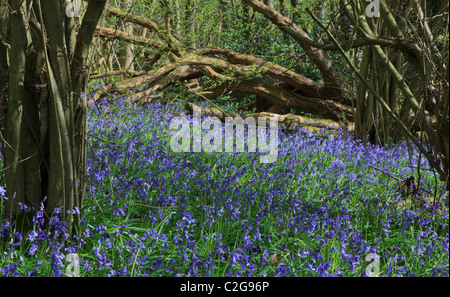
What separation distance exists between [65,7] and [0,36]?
0.49m

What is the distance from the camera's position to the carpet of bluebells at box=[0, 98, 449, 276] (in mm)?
2623

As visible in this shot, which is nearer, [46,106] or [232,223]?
[46,106]

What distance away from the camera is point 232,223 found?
3.45m

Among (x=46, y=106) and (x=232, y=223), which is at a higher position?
(x=46, y=106)

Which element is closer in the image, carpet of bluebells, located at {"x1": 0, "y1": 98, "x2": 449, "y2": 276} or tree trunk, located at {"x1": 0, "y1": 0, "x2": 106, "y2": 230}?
carpet of bluebells, located at {"x1": 0, "y1": 98, "x2": 449, "y2": 276}

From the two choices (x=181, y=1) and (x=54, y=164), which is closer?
(x=54, y=164)

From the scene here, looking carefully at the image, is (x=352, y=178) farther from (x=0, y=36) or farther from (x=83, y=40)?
(x=0, y=36)

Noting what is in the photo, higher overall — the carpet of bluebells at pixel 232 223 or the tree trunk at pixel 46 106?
the tree trunk at pixel 46 106

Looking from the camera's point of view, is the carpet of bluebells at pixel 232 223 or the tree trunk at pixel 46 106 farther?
the tree trunk at pixel 46 106

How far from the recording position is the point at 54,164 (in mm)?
2871

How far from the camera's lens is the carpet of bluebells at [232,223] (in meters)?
2.62
